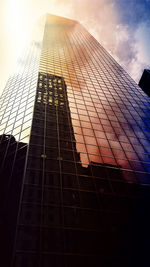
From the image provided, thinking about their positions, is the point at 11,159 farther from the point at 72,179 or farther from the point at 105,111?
the point at 105,111

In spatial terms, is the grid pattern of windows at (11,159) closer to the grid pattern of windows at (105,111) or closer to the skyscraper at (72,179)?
the skyscraper at (72,179)

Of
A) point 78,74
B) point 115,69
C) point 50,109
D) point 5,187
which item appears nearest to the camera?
point 5,187

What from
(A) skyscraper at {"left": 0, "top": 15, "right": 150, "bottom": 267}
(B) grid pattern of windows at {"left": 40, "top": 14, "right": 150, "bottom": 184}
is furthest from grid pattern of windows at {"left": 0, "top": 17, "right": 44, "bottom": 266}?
(B) grid pattern of windows at {"left": 40, "top": 14, "right": 150, "bottom": 184}

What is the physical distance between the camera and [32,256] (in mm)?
12086

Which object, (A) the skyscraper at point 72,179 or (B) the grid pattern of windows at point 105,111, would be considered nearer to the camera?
(A) the skyscraper at point 72,179

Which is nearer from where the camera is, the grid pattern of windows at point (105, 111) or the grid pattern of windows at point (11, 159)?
the grid pattern of windows at point (11, 159)

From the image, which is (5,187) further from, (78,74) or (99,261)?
(78,74)

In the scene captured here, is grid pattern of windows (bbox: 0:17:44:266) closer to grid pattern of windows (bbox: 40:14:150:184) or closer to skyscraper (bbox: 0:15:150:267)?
skyscraper (bbox: 0:15:150:267)

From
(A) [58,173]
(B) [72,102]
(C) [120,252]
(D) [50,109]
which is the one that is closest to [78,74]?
(B) [72,102]

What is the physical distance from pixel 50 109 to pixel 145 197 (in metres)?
17.9

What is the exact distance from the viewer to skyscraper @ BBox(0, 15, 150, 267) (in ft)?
43.5

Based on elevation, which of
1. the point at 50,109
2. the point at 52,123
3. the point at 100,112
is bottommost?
the point at 52,123

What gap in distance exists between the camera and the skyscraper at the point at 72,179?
523 inches

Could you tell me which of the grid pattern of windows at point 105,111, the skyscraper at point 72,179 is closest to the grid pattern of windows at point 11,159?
the skyscraper at point 72,179
